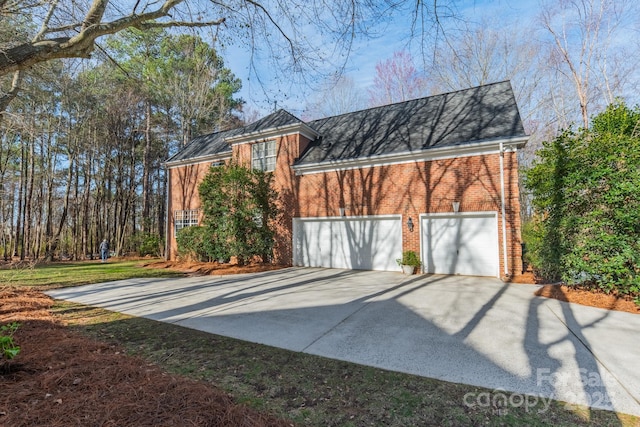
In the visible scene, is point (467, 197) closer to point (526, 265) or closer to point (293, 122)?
point (526, 265)

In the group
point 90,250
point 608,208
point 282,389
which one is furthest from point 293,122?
point 90,250

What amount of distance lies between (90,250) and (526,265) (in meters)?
26.1

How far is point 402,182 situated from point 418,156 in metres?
1.08

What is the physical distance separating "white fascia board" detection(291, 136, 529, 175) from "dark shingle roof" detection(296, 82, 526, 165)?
0.59ft

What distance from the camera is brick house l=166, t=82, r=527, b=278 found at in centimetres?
911

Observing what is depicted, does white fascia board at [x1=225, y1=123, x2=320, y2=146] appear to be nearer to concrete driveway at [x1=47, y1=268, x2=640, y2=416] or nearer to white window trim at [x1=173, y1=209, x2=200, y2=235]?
white window trim at [x1=173, y1=209, x2=200, y2=235]

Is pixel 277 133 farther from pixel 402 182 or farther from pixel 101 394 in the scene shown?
pixel 101 394

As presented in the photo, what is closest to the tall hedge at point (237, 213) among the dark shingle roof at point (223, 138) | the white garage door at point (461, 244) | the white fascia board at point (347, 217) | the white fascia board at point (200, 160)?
the white fascia board at point (347, 217)

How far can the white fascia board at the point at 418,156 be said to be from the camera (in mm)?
8906

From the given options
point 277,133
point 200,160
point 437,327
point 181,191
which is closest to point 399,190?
point 277,133

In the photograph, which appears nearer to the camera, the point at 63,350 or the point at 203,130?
the point at 63,350

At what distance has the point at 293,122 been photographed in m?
12.9

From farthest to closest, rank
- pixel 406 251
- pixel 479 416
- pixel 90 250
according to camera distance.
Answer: pixel 90 250
pixel 406 251
pixel 479 416

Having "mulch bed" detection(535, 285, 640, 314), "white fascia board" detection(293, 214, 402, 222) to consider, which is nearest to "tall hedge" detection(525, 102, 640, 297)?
"mulch bed" detection(535, 285, 640, 314)
